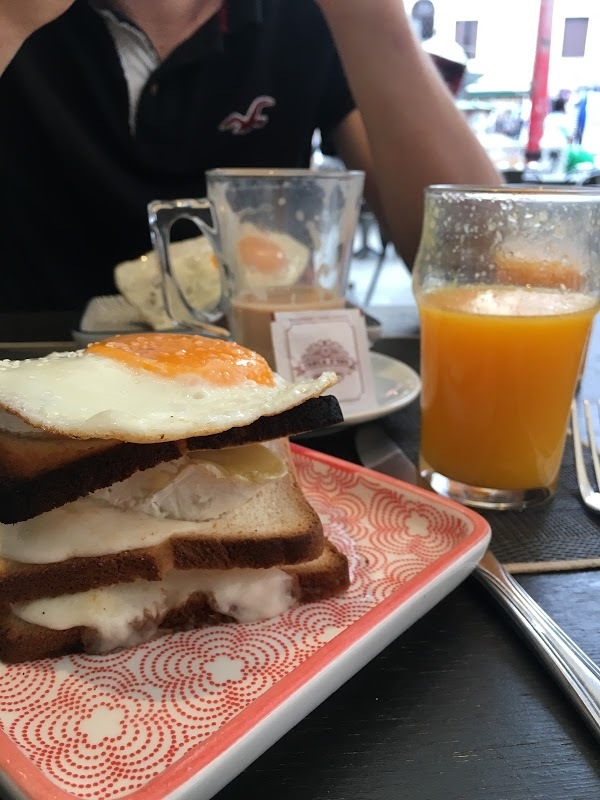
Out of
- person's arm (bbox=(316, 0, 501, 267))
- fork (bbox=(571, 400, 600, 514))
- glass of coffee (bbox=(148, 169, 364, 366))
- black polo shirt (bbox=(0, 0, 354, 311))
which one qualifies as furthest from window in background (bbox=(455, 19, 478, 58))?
fork (bbox=(571, 400, 600, 514))

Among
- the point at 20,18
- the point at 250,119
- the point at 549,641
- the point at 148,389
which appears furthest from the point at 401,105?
the point at 549,641

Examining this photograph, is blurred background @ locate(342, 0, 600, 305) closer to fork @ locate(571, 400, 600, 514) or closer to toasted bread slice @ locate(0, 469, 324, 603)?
fork @ locate(571, 400, 600, 514)

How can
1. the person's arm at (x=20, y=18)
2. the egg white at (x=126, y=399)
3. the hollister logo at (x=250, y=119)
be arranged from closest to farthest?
1. the egg white at (x=126, y=399)
2. the person's arm at (x=20, y=18)
3. the hollister logo at (x=250, y=119)

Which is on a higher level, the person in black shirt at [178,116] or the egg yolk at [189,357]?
the person in black shirt at [178,116]

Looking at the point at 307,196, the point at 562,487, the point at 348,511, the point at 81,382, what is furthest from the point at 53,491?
the point at 307,196

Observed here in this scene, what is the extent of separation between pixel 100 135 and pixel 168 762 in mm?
1953

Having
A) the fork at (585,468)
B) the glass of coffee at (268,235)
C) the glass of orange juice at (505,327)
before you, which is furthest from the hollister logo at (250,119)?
the fork at (585,468)

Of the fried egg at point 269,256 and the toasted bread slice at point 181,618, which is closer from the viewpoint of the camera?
the toasted bread slice at point 181,618

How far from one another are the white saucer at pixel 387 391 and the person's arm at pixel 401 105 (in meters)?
0.72

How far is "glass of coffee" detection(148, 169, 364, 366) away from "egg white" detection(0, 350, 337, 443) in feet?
1.78

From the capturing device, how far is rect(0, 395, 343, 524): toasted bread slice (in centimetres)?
58

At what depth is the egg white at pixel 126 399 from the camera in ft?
1.84

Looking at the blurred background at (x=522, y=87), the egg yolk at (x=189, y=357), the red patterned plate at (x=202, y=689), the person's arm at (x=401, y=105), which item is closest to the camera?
the red patterned plate at (x=202, y=689)

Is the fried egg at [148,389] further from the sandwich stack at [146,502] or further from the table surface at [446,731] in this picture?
the table surface at [446,731]
